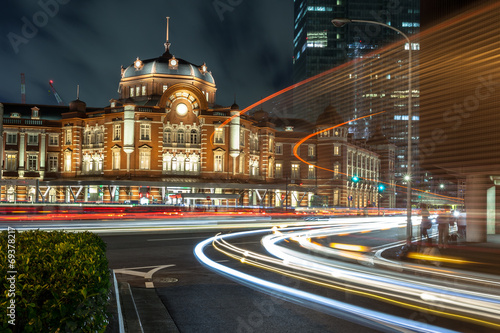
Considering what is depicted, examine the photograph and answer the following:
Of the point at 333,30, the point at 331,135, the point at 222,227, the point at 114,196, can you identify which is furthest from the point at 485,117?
the point at 333,30

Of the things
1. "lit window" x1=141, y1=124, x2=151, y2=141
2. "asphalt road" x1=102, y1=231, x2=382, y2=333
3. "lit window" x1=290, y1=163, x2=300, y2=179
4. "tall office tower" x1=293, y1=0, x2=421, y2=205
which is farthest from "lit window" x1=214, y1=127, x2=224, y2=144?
"tall office tower" x1=293, y1=0, x2=421, y2=205

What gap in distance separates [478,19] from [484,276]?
12185mm

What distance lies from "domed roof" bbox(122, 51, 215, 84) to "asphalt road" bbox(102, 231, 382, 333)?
66051 millimetres

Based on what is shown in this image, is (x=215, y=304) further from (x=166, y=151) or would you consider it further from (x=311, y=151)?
(x=311, y=151)

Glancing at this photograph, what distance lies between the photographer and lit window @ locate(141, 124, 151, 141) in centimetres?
6906

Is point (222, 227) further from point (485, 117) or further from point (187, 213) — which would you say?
point (485, 117)

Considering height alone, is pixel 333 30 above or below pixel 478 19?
above

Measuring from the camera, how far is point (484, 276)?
43.1ft

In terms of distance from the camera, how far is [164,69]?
260 ft

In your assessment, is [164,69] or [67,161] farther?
[164,69]

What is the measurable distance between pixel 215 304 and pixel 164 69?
7343 centimetres

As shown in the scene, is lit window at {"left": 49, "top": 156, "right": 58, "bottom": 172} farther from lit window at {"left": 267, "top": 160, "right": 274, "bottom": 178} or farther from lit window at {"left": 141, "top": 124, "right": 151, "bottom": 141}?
lit window at {"left": 267, "top": 160, "right": 274, "bottom": 178}

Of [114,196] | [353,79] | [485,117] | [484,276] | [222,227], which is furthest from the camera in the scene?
[353,79]

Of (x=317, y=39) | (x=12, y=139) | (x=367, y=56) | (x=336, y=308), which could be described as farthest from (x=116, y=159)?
(x=367, y=56)
